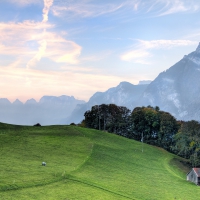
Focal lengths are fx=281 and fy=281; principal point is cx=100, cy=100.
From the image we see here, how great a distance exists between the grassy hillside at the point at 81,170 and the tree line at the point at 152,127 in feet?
26.8

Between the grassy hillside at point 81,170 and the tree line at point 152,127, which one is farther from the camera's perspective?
the tree line at point 152,127

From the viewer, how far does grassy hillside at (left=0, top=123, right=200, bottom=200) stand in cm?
4417

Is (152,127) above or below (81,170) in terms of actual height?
above

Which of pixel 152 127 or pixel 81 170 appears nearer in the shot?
pixel 81 170

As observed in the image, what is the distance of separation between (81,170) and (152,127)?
3350 inches

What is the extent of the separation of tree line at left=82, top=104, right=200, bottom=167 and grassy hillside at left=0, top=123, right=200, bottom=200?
8155 millimetres

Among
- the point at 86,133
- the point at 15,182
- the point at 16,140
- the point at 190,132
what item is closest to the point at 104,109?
the point at 86,133

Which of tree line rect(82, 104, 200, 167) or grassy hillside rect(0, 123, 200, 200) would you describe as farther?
tree line rect(82, 104, 200, 167)

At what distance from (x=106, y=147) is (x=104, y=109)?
67.4m

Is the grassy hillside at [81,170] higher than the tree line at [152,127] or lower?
lower

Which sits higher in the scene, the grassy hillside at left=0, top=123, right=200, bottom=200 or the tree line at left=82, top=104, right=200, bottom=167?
the tree line at left=82, top=104, right=200, bottom=167

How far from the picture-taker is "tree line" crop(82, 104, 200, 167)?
105 m

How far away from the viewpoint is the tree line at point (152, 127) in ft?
346

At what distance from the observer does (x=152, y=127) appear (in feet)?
455
